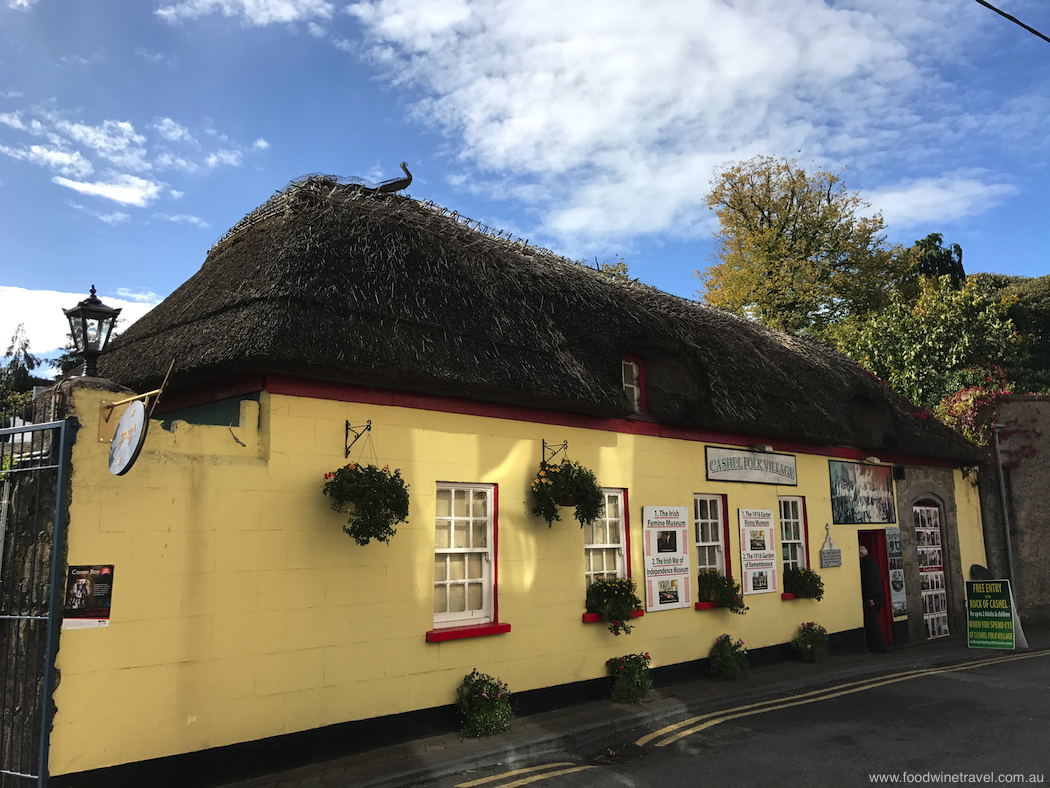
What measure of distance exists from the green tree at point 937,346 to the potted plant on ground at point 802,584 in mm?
9201

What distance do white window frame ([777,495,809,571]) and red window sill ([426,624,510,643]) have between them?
256 inches

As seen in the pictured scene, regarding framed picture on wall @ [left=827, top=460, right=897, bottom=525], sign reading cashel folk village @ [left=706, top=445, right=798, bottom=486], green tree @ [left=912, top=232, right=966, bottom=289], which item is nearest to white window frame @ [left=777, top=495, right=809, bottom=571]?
sign reading cashel folk village @ [left=706, top=445, right=798, bottom=486]

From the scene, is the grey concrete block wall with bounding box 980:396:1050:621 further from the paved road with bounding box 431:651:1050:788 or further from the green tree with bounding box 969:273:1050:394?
the green tree with bounding box 969:273:1050:394

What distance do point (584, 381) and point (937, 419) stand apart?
38.8 feet

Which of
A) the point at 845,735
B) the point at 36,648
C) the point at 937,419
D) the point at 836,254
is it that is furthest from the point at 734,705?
the point at 836,254

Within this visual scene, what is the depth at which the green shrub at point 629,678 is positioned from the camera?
9086mm

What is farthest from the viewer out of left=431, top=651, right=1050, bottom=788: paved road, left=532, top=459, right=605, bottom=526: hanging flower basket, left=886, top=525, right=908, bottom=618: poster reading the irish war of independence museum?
left=886, top=525, right=908, bottom=618: poster reading the irish war of independence museum

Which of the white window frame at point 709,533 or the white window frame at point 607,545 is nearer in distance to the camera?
the white window frame at point 607,545

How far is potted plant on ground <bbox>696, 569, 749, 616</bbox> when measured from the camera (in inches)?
427

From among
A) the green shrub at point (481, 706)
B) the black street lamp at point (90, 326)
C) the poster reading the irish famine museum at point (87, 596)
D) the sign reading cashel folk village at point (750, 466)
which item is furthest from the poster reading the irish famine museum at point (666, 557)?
the black street lamp at point (90, 326)

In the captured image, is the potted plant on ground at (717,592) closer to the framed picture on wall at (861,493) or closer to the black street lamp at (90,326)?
the framed picture on wall at (861,493)

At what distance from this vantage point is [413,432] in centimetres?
782

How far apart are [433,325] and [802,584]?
819cm

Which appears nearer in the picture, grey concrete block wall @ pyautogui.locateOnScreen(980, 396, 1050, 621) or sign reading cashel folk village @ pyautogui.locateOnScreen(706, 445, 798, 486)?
sign reading cashel folk village @ pyautogui.locateOnScreen(706, 445, 798, 486)
